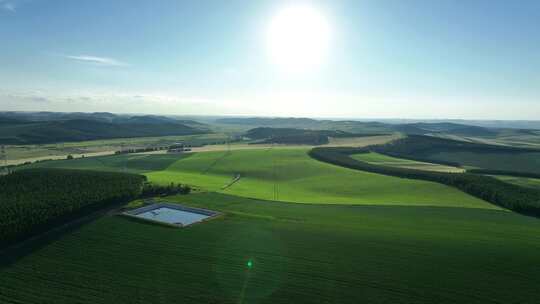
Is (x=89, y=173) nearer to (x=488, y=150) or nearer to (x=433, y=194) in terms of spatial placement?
(x=433, y=194)

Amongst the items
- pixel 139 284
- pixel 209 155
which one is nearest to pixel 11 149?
→ pixel 209 155

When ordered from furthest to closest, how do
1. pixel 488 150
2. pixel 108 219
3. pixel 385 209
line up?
pixel 488 150 < pixel 385 209 < pixel 108 219

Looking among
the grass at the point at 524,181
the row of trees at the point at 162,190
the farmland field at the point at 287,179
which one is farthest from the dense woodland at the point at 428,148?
the row of trees at the point at 162,190

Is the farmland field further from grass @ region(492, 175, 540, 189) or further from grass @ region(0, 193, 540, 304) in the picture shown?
grass @ region(492, 175, 540, 189)

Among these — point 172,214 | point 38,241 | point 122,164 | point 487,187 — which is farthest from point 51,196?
point 487,187

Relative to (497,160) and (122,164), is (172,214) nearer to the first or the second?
(122,164)

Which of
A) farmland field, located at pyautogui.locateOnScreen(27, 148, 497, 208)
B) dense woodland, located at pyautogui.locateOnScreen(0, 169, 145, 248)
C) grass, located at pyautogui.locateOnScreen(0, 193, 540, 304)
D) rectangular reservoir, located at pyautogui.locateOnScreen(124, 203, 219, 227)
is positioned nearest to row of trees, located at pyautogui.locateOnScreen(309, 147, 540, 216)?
farmland field, located at pyautogui.locateOnScreen(27, 148, 497, 208)
